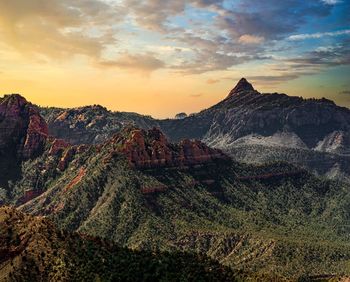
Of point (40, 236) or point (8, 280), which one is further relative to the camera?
point (40, 236)

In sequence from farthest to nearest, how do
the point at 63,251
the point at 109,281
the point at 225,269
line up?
1. the point at 225,269
2. the point at 63,251
3. the point at 109,281

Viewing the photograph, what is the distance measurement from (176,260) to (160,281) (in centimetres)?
1377

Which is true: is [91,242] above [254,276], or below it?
above

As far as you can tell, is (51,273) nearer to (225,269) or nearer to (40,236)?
(40,236)

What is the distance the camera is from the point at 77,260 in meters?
167

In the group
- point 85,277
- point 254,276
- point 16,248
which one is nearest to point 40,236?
point 16,248

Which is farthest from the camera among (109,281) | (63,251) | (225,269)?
(225,269)

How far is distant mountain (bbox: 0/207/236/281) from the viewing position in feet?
534

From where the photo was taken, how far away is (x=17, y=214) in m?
187

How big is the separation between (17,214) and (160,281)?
5156 cm

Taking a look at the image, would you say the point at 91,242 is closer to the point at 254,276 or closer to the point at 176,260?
the point at 176,260

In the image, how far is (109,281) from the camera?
159 metres

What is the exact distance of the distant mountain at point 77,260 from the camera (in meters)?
163

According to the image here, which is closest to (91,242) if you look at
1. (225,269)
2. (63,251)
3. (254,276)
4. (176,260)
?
(63,251)
